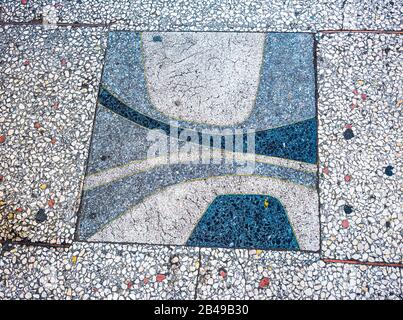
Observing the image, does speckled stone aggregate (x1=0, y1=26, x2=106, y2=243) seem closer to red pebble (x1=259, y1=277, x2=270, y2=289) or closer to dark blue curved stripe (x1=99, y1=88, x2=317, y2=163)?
dark blue curved stripe (x1=99, y1=88, x2=317, y2=163)

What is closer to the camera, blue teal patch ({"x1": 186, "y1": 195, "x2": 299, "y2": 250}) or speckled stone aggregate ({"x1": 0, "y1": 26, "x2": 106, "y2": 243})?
blue teal patch ({"x1": 186, "y1": 195, "x2": 299, "y2": 250})

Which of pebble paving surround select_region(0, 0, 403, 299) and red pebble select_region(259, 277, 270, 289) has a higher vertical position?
pebble paving surround select_region(0, 0, 403, 299)

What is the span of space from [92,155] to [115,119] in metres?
0.32

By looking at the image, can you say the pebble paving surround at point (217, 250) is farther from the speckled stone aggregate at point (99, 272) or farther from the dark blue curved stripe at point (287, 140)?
the dark blue curved stripe at point (287, 140)

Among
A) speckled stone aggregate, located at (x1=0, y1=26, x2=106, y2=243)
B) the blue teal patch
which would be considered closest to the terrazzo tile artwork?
the blue teal patch

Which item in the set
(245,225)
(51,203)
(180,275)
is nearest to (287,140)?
(245,225)

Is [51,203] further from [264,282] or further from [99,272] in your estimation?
[264,282]

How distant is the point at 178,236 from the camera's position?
2414mm

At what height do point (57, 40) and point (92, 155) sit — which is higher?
point (57, 40)

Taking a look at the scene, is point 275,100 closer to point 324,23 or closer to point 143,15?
point 324,23

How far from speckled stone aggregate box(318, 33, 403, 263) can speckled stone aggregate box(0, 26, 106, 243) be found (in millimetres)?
1695

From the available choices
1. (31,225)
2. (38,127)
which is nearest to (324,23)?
(38,127)

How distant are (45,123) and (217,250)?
157cm

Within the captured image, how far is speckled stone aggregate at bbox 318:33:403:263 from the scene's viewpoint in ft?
7.64
